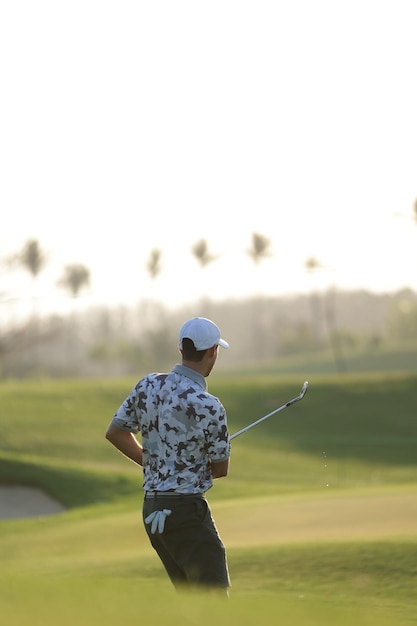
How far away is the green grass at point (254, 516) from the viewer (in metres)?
7.64

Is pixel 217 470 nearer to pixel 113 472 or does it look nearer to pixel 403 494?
pixel 403 494

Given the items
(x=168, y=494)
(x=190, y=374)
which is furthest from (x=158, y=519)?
(x=190, y=374)

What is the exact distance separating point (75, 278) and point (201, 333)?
13542 cm

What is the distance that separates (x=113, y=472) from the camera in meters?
38.2

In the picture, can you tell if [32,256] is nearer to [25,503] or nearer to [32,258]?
[32,258]

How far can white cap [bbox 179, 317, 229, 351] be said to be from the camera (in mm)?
8375

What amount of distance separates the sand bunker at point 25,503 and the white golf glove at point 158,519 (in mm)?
25676

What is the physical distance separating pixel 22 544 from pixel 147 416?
1847 centimetres

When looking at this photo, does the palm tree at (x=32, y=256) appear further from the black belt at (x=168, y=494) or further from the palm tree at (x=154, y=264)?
the black belt at (x=168, y=494)

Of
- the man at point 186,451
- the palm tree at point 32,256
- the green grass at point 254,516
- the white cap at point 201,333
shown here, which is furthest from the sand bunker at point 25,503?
the palm tree at point 32,256

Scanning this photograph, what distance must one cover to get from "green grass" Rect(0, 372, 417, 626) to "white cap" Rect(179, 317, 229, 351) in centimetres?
153

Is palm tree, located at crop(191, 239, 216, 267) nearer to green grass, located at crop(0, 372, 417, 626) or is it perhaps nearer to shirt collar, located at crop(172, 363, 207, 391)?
green grass, located at crop(0, 372, 417, 626)

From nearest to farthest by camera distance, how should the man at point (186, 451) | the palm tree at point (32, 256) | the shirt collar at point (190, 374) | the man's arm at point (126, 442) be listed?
the man at point (186, 451) < the shirt collar at point (190, 374) < the man's arm at point (126, 442) < the palm tree at point (32, 256)

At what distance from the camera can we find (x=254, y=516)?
2203cm
